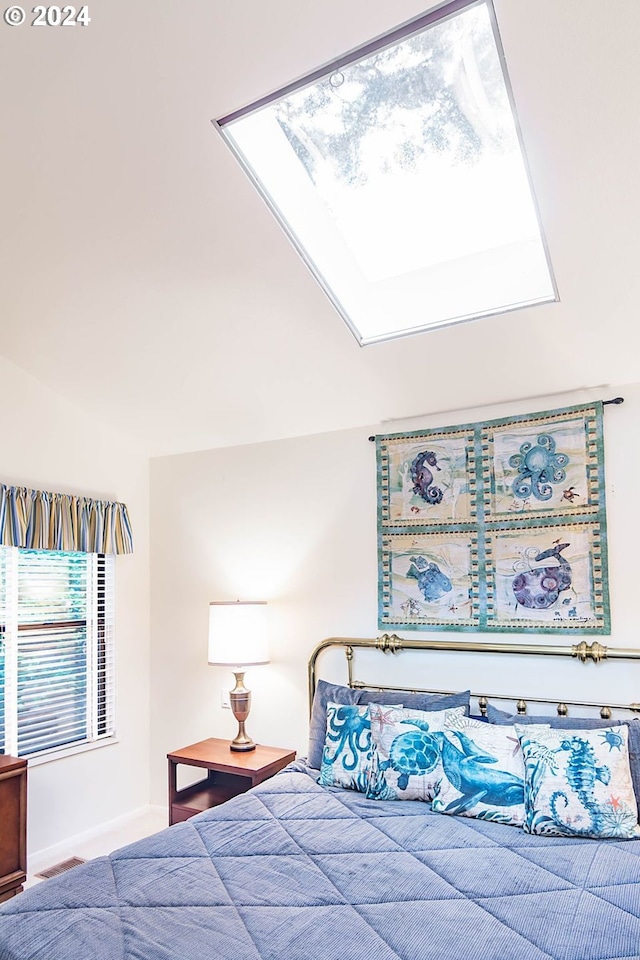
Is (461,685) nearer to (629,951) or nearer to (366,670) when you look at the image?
(366,670)

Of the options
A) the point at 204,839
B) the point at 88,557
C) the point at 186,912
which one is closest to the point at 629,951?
the point at 186,912

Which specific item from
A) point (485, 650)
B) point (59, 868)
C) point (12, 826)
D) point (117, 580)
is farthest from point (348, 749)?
point (117, 580)

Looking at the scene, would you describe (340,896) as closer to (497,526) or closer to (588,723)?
(588,723)

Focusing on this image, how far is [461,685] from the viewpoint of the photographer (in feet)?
10.9

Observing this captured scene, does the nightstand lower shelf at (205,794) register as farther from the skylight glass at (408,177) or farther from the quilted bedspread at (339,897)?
the skylight glass at (408,177)

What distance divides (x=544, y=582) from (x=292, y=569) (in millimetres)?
1426

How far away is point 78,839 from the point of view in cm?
383

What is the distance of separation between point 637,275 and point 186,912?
255 centimetres

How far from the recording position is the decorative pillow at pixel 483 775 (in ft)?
8.42

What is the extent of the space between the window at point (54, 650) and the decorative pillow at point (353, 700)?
58.7 inches

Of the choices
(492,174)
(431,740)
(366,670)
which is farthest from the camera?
(366,670)

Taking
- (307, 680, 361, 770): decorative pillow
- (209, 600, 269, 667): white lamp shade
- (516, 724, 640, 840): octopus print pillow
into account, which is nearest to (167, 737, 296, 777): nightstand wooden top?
(307, 680, 361, 770): decorative pillow

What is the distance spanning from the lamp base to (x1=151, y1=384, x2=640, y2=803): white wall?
0.66ft

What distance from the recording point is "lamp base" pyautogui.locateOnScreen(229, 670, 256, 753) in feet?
12.2
